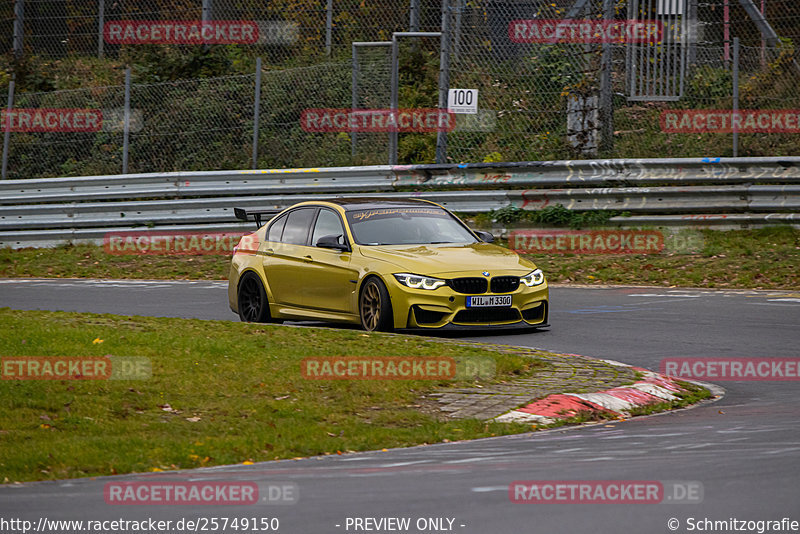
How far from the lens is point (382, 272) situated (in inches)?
494

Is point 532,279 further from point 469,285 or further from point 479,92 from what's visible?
point 479,92

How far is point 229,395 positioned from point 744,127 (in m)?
14.9

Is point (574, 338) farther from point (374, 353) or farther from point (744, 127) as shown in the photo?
point (744, 127)

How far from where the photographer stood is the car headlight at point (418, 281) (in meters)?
12.3

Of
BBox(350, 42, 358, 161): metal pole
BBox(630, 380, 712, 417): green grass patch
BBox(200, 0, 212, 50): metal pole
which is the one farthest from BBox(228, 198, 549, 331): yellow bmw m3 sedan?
BBox(200, 0, 212, 50): metal pole

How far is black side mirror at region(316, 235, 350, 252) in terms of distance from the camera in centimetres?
1327

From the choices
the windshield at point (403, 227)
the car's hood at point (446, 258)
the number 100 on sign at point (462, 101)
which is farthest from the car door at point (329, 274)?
the number 100 on sign at point (462, 101)

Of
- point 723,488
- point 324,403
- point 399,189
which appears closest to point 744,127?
point 399,189

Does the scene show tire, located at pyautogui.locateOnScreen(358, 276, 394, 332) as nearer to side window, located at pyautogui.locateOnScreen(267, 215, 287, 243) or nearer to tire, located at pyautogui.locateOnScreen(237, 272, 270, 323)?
tire, located at pyautogui.locateOnScreen(237, 272, 270, 323)

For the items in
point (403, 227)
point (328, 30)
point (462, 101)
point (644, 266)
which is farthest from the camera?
point (328, 30)

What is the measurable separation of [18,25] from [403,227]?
20349mm

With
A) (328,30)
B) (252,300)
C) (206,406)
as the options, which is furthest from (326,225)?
(328,30)

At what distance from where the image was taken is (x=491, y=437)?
25.9 ft

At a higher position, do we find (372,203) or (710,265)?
(372,203)
